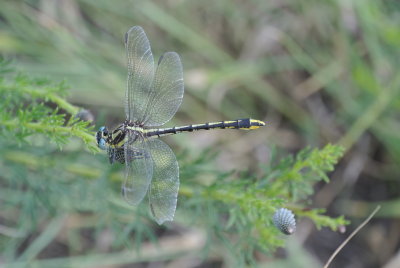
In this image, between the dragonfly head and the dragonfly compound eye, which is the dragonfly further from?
the dragonfly compound eye

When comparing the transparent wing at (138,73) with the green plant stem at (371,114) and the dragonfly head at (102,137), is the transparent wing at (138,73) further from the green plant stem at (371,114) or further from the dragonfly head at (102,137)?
the green plant stem at (371,114)

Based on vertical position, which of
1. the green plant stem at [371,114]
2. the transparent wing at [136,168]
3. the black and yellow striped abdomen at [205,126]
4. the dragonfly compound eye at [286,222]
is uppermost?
the green plant stem at [371,114]

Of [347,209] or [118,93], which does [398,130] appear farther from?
[118,93]

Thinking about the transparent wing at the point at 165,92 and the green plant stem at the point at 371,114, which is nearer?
the transparent wing at the point at 165,92

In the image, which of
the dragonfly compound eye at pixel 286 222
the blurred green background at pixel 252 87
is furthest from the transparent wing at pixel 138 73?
the blurred green background at pixel 252 87

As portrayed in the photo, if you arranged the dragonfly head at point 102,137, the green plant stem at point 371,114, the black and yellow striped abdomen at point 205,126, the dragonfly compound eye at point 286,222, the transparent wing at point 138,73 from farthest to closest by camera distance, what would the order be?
1. the green plant stem at point 371,114
2. the black and yellow striped abdomen at point 205,126
3. the transparent wing at point 138,73
4. the dragonfly head at point 102,137
5. the dragonfly compound eye at point 286,222

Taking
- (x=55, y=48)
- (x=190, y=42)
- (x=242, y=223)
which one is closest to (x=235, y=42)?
(x=190, y=42)
